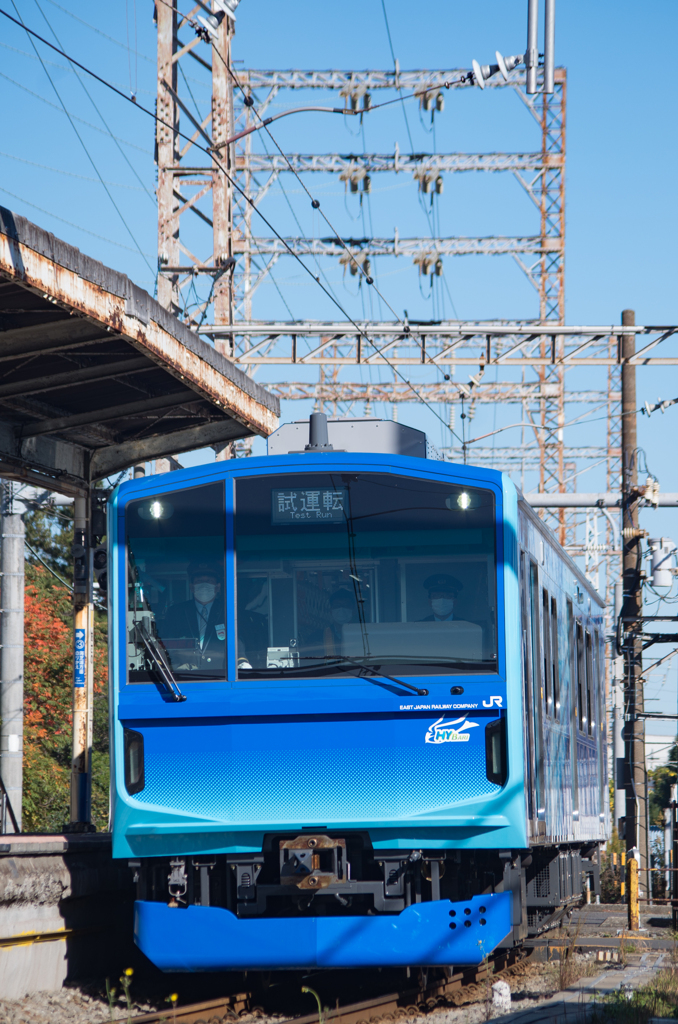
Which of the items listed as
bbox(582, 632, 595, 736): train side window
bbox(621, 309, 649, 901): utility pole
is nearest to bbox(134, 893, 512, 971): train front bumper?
bbox(582, 632, 595, 736): train side window

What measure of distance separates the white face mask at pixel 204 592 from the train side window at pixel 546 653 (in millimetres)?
2636

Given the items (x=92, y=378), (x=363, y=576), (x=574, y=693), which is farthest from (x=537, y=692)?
(x=92, y=378)

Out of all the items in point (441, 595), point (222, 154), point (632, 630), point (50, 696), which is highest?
point (222, 154)

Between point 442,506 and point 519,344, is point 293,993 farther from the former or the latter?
point 519,344

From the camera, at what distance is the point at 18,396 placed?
437 inches

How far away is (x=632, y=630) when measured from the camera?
2441cm

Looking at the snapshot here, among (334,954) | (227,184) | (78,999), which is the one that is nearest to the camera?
(334,954)

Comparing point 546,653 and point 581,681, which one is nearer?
point 546,653

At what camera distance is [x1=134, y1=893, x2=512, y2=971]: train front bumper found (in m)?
8.01

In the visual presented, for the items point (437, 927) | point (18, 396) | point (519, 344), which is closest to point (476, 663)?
point (437, 927)

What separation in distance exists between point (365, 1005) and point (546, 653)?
2890mm

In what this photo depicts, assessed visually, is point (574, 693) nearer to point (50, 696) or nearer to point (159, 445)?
point (159, 445)

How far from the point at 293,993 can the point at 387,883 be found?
1.94 meters

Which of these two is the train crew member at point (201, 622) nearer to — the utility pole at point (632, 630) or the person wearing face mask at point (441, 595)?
the person wearing face mask at point (441, 595)
